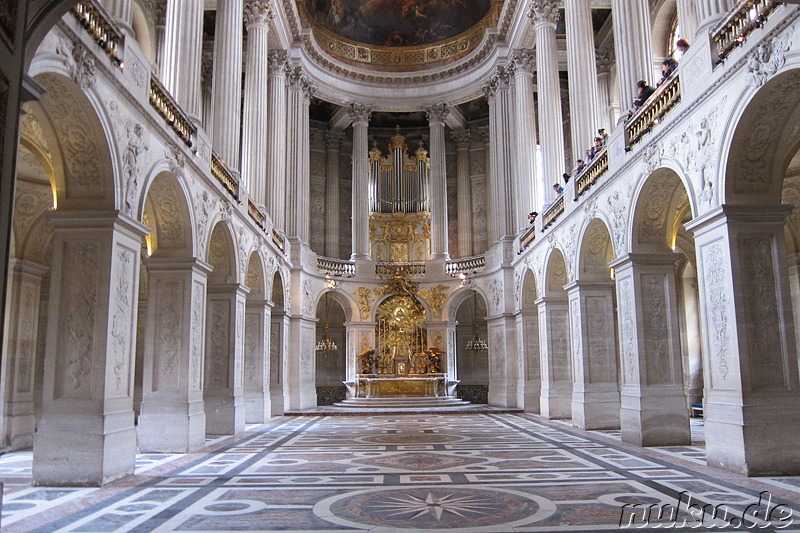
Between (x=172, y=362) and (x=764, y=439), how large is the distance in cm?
1017

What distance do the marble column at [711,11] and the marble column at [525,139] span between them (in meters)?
14.1

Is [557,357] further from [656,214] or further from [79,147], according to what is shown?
[79,147]

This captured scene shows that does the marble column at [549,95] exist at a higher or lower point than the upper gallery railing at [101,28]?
higher

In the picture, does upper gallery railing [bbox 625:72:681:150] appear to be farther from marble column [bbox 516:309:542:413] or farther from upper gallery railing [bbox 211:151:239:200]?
marble column [bbox 516:309:542:413]

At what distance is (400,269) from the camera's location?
98.6 feet

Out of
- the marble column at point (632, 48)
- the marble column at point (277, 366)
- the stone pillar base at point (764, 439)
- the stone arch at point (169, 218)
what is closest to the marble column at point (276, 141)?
the marble column at point (277, 366)

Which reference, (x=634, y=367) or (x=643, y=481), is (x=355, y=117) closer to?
(x=634, y=367)

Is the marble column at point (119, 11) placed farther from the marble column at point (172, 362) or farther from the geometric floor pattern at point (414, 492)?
the geometric floor pattern at point (414, 492)

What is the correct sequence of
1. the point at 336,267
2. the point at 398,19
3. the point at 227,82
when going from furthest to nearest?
the point at 398,19 → the point at 336,267 → the point at 227,82

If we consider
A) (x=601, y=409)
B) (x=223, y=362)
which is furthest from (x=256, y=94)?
(x=601, y=409)

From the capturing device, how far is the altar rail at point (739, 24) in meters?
8.85

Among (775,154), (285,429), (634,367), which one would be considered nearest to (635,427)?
(634,367)

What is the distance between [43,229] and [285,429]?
25.0 feet

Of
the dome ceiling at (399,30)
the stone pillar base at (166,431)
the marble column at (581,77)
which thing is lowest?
the stone pillar base at (166,431)
